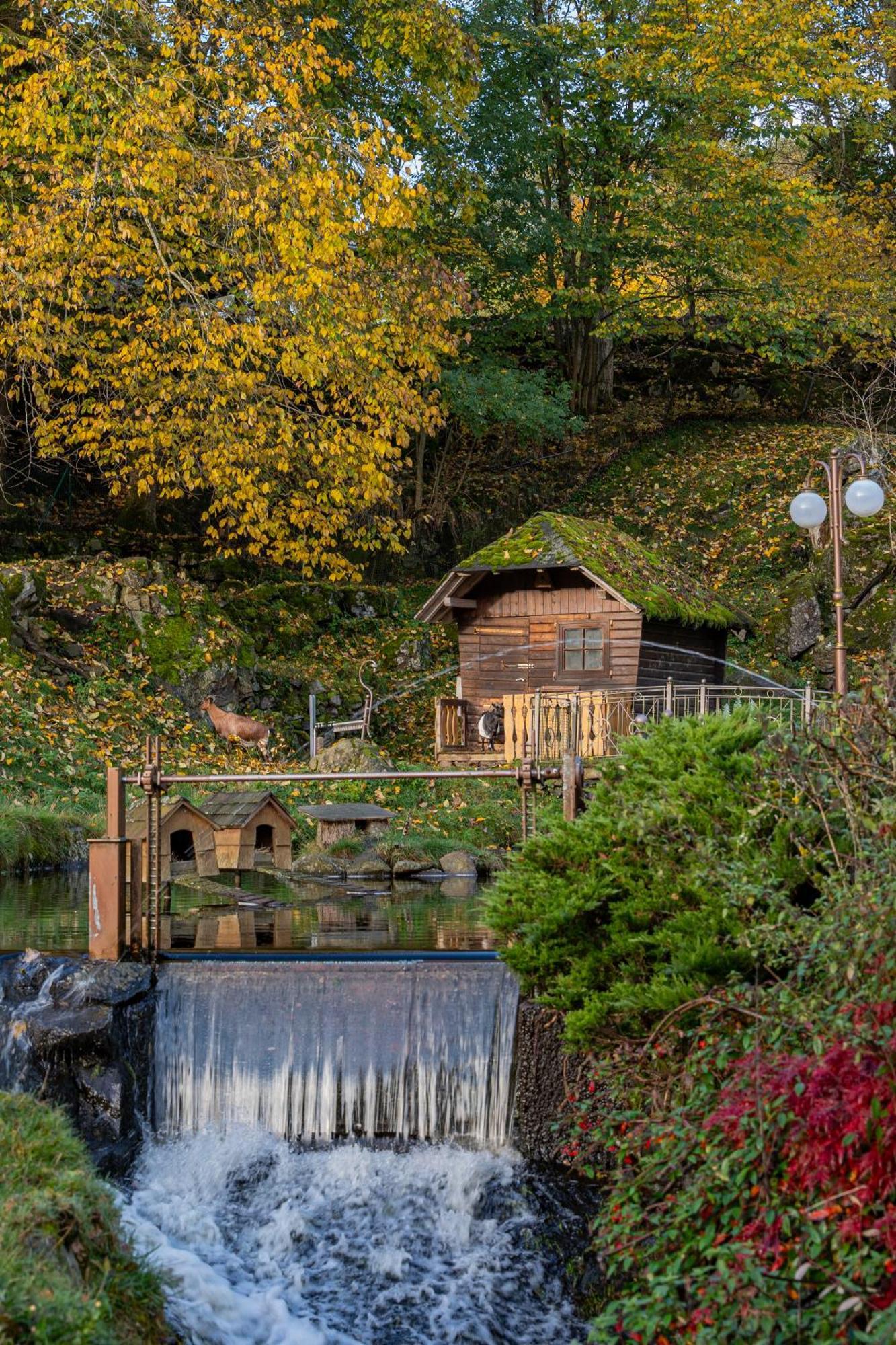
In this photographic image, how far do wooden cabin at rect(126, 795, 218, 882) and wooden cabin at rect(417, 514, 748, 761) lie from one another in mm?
8351

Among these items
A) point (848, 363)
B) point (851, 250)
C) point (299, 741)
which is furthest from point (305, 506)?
point (848, 363)

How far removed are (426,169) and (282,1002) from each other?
24.7 metres

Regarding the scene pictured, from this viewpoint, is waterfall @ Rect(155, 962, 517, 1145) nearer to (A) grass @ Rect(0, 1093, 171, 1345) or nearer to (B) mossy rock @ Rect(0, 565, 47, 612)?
(A) grass @ Rect(0, 1093, 171, 1345)

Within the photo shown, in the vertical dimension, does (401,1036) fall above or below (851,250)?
below

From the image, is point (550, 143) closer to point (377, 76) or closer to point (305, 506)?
point (377, 76)

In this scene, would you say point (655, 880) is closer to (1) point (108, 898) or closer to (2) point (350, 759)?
(1) point (108, 898)

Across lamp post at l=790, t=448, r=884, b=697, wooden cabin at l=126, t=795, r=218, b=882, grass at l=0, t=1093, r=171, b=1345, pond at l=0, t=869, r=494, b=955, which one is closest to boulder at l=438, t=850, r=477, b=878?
pond at l=0, t=869, r=494, b=955

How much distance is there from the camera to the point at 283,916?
1328 cm

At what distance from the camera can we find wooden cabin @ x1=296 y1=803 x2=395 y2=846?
57.5 feet

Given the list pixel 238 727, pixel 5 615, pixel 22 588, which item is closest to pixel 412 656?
pixel 238 727

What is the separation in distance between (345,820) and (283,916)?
4.36 metres

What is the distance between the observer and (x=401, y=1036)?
876 centimetres

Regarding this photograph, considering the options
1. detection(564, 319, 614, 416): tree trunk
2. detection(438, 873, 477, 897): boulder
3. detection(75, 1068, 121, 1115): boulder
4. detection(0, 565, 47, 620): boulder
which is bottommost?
detection(75, 1068, 121, 1115): boulder

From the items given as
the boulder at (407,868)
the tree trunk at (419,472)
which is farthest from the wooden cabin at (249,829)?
the tree trunk at (419,472)
